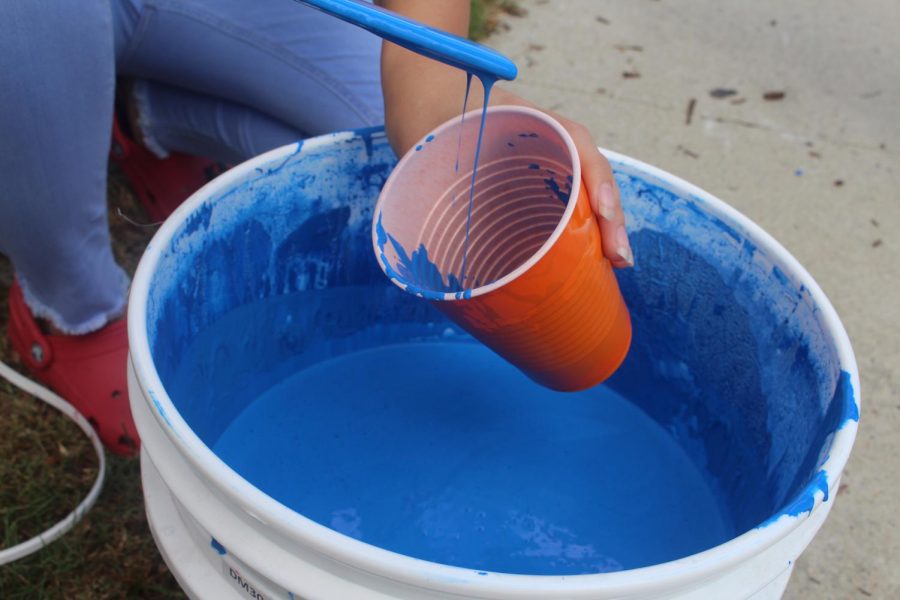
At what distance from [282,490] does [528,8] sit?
1564mm

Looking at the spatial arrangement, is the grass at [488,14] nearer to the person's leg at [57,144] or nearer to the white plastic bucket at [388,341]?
the white plastic bucket at [388,341]

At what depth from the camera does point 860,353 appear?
4.85 feet

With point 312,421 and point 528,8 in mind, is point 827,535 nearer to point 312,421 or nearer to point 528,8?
point 312,421

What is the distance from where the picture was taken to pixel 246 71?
47.7 inches

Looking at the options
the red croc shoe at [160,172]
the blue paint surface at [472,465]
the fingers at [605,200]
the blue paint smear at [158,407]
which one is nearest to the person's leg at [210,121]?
the red croc shoe at [160,172]

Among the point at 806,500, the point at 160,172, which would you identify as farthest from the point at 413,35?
the point at 160,172

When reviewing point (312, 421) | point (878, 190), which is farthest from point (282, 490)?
point (878, 190)

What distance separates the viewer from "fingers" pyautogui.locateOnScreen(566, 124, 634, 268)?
0.85 meters

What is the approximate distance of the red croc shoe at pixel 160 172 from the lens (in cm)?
146

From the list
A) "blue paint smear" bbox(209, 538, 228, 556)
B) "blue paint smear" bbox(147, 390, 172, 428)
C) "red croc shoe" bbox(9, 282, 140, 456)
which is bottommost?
"red croc shoe" bbox(9, 282, 140, 456)

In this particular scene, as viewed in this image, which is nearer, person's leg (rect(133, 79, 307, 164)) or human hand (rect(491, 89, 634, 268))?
human hand (rect(491, 89, 634, 268))

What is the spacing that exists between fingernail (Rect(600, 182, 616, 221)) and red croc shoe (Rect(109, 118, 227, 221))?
2.74ft

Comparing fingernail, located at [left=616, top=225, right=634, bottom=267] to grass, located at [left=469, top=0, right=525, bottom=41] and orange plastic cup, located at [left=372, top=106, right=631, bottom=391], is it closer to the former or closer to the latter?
orange plastic cup, located at [left=372, top=106, right=631, bottom=391]

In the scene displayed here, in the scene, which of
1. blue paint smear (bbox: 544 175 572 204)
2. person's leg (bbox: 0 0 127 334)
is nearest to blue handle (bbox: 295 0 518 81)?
blue paint smear (bbox: 544 175 572 204)
